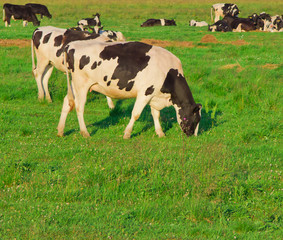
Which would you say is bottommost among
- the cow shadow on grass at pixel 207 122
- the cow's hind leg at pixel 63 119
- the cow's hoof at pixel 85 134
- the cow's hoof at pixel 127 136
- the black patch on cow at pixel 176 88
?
the cow shadow on grass at pixel 207 122

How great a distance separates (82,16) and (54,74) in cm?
3658

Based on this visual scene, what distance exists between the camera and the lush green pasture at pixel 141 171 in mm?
5949

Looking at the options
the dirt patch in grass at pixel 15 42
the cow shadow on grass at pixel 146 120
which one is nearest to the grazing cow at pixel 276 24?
the dirt patch in grass at pixel 15 42

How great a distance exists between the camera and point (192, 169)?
25.4ft

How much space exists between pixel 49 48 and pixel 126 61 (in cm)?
481

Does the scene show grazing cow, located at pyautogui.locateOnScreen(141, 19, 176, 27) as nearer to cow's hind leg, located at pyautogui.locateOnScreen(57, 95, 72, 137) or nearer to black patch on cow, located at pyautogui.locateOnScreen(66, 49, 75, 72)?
black patch on cow, located at pyautogui.locateOnScreen(66, 49, 75, 72)

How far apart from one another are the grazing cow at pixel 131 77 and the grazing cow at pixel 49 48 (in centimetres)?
327

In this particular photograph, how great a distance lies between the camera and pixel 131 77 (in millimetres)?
10180

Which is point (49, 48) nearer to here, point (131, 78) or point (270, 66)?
point (131, 78)

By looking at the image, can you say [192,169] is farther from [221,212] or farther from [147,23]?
[147,23]

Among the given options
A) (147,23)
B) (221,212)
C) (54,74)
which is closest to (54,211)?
(221,212)

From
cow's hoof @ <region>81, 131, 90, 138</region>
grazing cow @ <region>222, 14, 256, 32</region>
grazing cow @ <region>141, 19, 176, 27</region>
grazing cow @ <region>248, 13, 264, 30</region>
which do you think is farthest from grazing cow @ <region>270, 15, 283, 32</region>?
cow's hoof @ <region>81, 131, 90, 138</region>

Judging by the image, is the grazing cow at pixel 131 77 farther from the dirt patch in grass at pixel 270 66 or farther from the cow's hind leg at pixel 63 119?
the dirt patch in grass at pixel 270 66

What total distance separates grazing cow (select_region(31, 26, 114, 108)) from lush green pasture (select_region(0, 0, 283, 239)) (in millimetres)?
403
